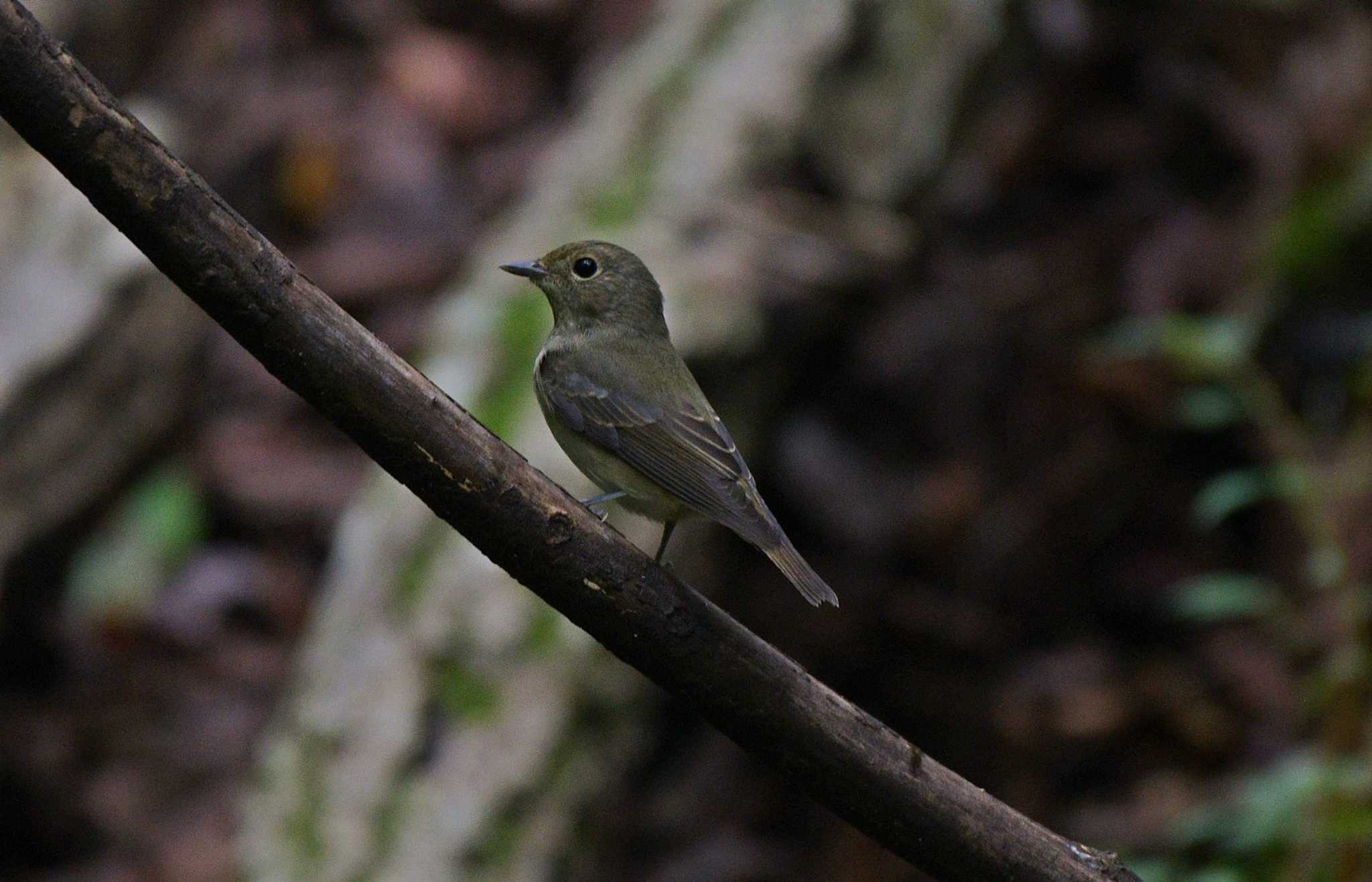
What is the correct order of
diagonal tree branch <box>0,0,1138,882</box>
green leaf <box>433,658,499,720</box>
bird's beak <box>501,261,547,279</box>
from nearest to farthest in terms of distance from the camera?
diagonal tree branch <box>0,0,1138,882</box>
bird's beak <box>501,261,547,279</box>
green leaf <box>433,658,499,720</box>

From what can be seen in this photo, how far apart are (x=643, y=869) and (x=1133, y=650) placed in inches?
86.9

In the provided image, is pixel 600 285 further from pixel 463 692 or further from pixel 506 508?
pixel 463 692

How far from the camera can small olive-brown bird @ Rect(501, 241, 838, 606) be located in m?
2.97

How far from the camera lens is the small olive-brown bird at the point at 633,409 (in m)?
2.97

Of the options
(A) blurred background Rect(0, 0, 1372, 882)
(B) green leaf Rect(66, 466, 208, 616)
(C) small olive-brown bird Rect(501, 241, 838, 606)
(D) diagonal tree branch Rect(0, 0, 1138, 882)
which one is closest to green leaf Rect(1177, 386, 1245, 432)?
(A) blurred background Rect(0, 0, 1372, 882)

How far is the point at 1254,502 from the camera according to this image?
21.4 feet

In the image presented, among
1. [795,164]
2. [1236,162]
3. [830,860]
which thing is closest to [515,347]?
[795,164]

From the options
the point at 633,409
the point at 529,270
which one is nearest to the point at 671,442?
the point at 633,409

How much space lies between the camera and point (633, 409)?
3160mm

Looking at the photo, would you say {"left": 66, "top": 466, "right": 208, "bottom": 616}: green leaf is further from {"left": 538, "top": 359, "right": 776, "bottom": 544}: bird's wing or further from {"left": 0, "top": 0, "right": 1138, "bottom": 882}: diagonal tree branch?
{"left": 0, "top": 0, "right": 1138, "bottom": 882}: diagonal tree branch

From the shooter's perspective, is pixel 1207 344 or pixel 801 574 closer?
pixel 801 574

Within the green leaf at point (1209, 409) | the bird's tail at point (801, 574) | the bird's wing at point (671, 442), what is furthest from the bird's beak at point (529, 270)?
the green leaf at point (1209, 409)

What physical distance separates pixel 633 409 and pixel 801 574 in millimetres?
550

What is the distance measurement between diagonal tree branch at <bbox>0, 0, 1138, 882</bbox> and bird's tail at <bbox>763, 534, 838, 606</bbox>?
0.15m
